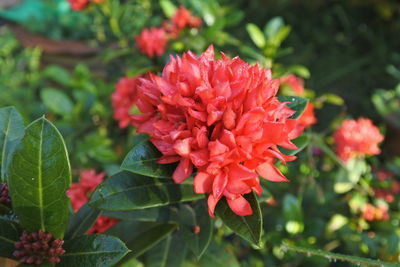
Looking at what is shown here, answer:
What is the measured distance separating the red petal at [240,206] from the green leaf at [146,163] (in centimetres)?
12

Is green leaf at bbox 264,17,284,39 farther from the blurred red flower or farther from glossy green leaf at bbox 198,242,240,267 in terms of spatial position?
glossy green leaf at bbox 198,242,240,267

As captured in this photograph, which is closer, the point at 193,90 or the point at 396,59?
the point at 193,90

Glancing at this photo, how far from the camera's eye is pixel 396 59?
8.61ft

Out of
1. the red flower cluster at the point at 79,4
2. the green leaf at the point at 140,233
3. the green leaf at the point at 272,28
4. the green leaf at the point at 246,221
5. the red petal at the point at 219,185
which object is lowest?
the green leaf at the point at 272,28

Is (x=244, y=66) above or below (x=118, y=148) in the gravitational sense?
above

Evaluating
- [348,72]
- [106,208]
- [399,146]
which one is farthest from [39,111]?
[348,72]

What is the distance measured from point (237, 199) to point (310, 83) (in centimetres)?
229

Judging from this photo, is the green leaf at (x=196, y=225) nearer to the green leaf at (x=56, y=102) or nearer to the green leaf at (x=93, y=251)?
the green leaf at (x=93, y=251)

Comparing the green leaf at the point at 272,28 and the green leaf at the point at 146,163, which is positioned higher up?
the green leaf at the point at 146,163

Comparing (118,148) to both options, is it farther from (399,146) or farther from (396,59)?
(396,59)

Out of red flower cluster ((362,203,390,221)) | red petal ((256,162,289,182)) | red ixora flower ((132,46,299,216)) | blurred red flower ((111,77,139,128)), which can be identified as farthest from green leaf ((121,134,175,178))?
red flower cluster ((362,203,390,221))

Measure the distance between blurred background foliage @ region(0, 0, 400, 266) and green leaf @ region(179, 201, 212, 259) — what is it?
5.3 inches

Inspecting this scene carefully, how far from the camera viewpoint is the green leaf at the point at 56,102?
1631 millimetres

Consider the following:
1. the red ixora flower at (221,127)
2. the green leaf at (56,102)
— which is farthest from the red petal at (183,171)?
the green leaf at (56,102)
